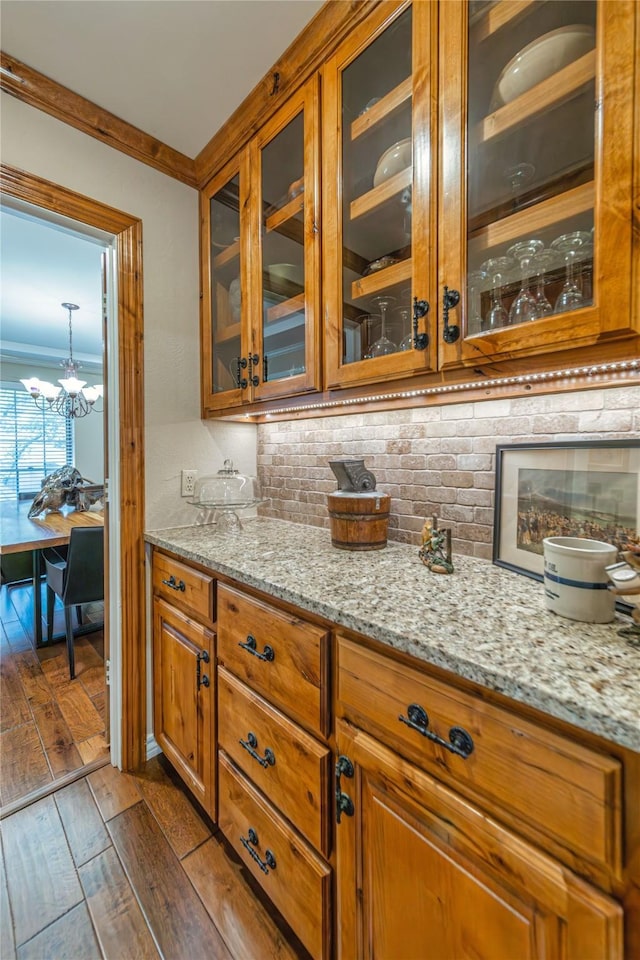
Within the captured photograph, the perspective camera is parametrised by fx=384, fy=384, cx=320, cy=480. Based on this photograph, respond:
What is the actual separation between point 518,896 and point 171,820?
4.30ft

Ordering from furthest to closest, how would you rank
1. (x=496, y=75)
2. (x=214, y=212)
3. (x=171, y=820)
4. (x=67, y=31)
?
(x=214, y=212) → (x=171, y=820) → (x=67, y=31) → (x=496, y=75)

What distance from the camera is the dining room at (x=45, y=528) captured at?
1.71m

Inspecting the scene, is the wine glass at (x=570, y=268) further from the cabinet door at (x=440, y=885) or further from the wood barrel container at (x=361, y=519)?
the cabinet door at (x=440, y=885)

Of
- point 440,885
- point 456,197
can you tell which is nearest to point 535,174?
point 456,197

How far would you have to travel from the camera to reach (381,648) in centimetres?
Answer: 73

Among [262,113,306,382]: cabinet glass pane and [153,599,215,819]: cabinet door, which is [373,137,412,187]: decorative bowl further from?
[153,599,215,819]: cabinet door

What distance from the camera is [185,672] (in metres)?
1.37

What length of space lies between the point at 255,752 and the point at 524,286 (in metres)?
1.32

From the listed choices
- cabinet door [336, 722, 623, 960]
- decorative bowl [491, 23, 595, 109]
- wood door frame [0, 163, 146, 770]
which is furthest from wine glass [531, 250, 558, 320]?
wood door frame [0, 163, 146, 770]

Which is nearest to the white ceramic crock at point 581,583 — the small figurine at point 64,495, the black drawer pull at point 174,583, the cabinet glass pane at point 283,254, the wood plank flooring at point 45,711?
the cabinet glass pane at point 283,254

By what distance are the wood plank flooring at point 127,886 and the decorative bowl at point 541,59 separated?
2.11m

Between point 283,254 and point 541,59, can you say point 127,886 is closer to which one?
point 283,254

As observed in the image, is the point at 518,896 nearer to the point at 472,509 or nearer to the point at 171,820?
the point at 472,509

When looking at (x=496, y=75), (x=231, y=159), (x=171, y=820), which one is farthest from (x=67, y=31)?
(x=171, y=820)
